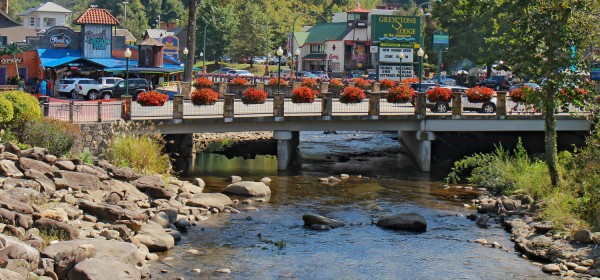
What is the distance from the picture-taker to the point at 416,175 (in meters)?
41.3

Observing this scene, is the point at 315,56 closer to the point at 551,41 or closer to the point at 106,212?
the point at 551,41

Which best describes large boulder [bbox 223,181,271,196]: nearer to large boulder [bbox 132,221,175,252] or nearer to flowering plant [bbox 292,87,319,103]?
flowering plant [bbox 292,87,319,103]

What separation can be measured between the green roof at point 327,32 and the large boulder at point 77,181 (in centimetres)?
7619

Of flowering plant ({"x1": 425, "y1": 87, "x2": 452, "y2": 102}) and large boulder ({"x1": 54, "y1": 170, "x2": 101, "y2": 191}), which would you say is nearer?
large boulder ({"x1": 54, "y1": 170, "x2": 101, "y2": 191})

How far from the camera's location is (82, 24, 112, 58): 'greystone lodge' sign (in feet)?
209

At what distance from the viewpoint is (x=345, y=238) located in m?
27.6

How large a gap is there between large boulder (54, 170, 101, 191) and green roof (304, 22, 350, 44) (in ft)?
250

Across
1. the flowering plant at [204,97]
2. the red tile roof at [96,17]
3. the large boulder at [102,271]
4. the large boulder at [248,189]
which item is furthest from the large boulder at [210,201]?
the red tile roof at [96,17]

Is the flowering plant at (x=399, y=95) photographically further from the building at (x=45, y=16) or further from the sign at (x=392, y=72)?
the building at (x=45, y=16)

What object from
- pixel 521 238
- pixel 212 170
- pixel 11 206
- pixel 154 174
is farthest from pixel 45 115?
pixel 521 238

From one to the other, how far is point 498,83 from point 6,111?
54688 mm

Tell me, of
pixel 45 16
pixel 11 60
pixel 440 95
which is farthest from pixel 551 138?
pixel 45 16

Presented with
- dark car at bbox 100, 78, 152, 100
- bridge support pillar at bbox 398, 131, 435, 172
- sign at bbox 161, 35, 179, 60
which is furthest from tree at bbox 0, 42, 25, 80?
bridge support pillar at bbox 398, 131, 435, 172

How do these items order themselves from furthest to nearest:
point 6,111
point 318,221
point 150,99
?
point 150,99 < point 6,111 < point 318,221
